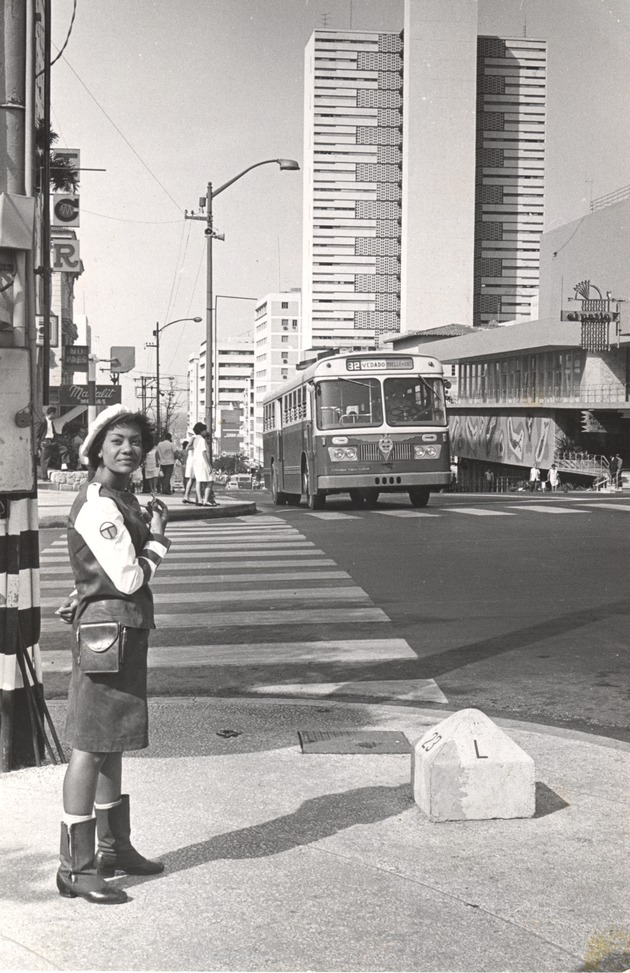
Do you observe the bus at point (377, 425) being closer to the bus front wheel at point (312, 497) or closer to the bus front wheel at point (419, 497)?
the bus front wheel at point (419, 497)

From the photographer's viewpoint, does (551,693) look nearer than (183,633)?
Yes

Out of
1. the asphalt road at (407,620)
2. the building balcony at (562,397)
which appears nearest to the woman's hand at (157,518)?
the asphalt road at (407,620)

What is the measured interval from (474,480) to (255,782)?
8528 centimetres

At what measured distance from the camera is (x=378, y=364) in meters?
22.9

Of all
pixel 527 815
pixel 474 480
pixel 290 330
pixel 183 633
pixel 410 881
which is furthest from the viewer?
pixel 290 330

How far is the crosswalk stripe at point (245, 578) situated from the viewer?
11648mm

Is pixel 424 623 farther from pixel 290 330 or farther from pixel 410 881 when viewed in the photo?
pixel 290 330

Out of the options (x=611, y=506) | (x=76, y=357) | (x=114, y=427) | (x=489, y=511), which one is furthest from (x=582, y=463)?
(x=114, y=427)

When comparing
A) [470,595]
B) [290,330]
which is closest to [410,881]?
[470,595]

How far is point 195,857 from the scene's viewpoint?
4.14m

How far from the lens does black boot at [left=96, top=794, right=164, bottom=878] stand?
157 inches

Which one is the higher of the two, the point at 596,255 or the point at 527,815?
the point at 596,255

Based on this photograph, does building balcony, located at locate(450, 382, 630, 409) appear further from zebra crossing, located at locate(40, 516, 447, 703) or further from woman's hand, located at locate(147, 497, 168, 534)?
woman's hand, located at locate(147, 497, 168, 534)

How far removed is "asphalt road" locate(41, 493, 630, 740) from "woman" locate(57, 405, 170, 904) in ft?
10.5
